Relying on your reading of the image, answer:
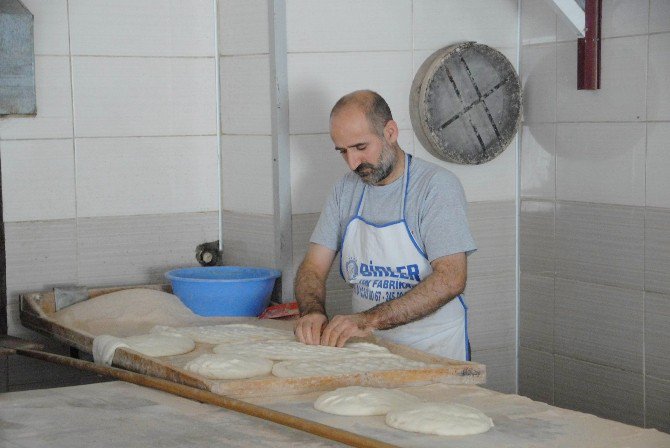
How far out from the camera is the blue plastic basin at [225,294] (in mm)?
3773

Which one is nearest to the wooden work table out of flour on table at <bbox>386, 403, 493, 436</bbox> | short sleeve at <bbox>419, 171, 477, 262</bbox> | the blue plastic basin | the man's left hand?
flour on table at <bbox>386, 403, 493, 436</bbox>

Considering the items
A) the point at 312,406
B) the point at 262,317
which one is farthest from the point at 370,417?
the point at 262,317

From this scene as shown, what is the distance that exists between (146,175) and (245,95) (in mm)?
526

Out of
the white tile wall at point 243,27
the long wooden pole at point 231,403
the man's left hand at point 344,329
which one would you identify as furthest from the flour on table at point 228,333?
the white tile wall at point 243,27

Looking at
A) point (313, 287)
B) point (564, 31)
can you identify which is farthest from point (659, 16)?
→ point (313, 287)

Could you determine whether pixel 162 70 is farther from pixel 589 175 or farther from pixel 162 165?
pixel 589 175

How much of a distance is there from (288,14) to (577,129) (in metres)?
1.29

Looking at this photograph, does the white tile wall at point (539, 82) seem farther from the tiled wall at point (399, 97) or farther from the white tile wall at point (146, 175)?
the white tile wall at point (146, 175)

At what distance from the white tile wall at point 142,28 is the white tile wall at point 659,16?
1.76m

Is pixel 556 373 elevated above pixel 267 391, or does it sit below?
below

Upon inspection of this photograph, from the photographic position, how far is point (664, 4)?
147 inches

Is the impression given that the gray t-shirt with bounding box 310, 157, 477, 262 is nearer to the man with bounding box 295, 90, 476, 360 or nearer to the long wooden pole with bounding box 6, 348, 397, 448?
the man with bounding box 295, 90, 476, 360

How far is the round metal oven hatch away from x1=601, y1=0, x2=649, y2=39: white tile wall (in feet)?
1.56

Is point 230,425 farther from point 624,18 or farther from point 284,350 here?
point 624,18
